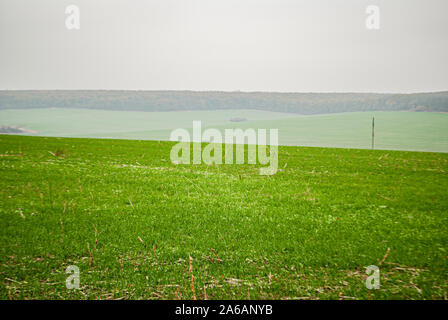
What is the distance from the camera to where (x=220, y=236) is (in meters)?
4.36

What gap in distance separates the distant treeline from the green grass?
4849 cm

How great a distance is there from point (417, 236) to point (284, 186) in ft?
11.1

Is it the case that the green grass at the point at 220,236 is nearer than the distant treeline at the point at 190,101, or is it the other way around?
the green grass at the point at 220,236

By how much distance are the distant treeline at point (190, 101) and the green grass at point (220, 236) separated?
159 ft

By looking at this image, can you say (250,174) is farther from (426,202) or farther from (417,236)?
(417,236)

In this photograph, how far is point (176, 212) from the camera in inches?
213

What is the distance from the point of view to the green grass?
3.14 meters

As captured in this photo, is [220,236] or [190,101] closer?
[220,236]

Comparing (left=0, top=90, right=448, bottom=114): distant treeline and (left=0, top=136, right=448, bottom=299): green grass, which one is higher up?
(left=0, top=90, right=448, bottom=114): distant treeline

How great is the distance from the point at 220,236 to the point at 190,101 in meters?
Answer: 54.6

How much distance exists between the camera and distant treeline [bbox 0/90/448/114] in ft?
179

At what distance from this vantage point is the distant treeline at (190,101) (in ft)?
179

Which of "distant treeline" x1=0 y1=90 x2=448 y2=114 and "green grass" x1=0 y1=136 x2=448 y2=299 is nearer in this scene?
"green grass" x1=0 y1=136 x2=448 y2=299
